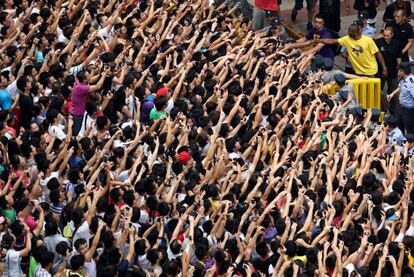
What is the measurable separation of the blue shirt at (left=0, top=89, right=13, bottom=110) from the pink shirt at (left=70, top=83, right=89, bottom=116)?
81cm

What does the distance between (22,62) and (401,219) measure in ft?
18.1

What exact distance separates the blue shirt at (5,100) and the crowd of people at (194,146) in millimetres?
28

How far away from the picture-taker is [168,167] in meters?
15.9

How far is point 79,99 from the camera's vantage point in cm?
1752

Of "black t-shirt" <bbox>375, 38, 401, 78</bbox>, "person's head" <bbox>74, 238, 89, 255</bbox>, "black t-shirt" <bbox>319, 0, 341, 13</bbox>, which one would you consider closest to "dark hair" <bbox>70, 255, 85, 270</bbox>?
"person's head" <bbox>74, 238, 89, 255</bbox>

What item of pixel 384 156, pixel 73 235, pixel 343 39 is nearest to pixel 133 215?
pixel 73 235

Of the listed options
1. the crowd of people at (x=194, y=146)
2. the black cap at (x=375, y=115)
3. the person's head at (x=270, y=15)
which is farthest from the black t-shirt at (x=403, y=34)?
the black cap at (x=375, y=115)

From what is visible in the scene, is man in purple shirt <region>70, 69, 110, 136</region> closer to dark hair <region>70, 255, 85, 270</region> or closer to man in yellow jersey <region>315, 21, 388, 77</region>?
dark hair <region>70, 255, 85, 270</region>

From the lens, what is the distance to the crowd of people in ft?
46.6

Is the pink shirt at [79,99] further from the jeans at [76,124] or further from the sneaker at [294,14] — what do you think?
the sneaker at [294,14]

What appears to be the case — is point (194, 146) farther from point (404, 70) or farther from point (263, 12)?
point (263, 12)

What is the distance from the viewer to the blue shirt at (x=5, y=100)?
17.2 meters

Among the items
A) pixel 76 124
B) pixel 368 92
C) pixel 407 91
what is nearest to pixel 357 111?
pixel 407 91

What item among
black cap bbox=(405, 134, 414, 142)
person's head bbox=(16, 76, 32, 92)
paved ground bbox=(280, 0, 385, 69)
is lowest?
paved ground bbox=(280, 0, 385, 69)
